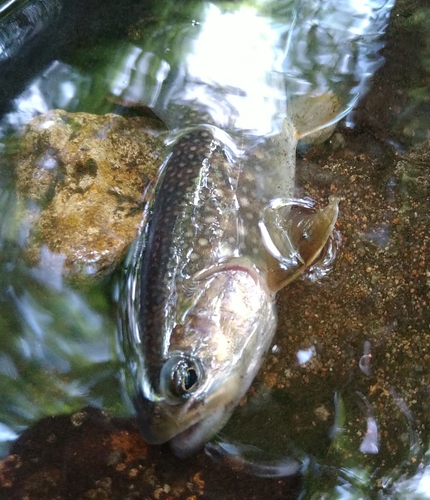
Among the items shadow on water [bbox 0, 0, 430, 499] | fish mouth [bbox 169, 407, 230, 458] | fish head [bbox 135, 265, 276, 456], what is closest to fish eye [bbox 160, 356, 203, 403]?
fish head [bbox 135, 265, 276, 456]

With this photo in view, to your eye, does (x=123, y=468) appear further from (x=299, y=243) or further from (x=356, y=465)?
(x=299, y=243)

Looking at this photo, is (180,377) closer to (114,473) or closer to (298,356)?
(114,473)

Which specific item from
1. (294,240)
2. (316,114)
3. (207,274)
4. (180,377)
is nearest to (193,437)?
(180,377)

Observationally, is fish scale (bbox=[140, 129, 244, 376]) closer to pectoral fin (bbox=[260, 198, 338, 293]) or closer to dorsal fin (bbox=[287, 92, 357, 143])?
pectoral fin (bbox=[260, 198, 338, 293])

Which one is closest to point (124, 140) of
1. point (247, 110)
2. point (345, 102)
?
point (247, 110)

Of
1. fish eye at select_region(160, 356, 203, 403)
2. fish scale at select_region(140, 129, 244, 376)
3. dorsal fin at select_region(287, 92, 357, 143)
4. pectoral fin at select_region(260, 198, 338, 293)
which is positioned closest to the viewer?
fish eye at select_region(160, 356, 203, 403)

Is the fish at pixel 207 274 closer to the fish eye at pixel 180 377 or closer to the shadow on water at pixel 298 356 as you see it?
the fish eye at pixel 180 377
